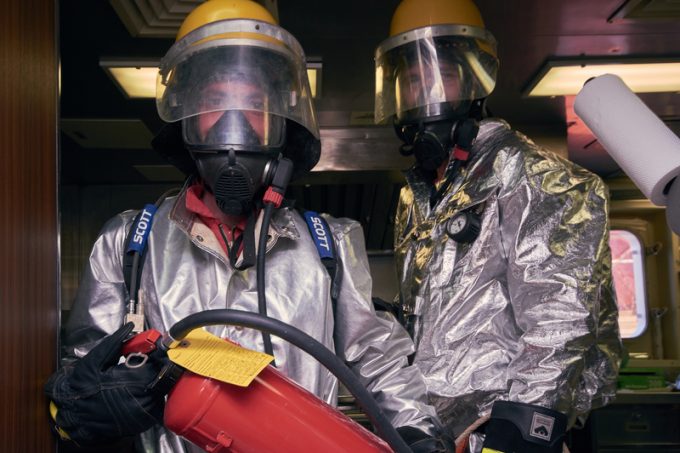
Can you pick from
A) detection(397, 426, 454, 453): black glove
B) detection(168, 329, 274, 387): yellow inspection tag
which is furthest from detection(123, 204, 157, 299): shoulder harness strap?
detection(397, 426, 454, 453): black glove

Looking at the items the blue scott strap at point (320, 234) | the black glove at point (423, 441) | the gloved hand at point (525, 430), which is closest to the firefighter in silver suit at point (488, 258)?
the gloved hand at point (525, 430)

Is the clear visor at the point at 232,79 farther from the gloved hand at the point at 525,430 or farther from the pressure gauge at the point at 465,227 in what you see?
the gloved hand at the point at 525,430

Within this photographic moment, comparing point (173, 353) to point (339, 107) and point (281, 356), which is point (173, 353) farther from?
point (339, 107)

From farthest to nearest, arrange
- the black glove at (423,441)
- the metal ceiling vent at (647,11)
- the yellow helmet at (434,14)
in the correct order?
the metal ceiling vent at (647,11) < the yellow helmet at (434,14) < the black glove at (423,441)

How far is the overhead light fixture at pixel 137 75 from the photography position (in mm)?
3531

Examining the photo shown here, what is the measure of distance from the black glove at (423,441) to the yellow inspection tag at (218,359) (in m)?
0.45

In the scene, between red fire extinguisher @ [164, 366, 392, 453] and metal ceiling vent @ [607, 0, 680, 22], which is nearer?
red fire extinguisher @ [164, 366, 392, 453]

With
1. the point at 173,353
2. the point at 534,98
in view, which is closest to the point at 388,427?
the point at 173,353

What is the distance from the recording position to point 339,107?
442 cm

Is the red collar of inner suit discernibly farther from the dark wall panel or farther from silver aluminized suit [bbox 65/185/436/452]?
the dark wall panel

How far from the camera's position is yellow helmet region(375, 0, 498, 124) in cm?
232

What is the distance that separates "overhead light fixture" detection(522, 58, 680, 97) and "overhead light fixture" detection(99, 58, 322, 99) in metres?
1.26

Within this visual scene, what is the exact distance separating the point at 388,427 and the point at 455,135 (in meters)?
1.29

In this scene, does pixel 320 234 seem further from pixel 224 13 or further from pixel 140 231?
pixel 224 13
